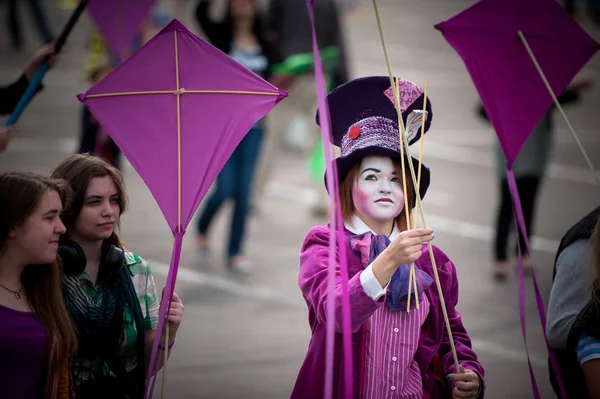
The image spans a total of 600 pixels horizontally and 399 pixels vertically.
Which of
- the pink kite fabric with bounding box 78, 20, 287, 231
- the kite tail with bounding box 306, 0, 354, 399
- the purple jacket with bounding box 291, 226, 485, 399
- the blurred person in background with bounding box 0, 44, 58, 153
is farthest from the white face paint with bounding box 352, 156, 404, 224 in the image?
the blurred person in background with bounding box 0, 44, 58, 153

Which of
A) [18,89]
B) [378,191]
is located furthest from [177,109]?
[18,89]

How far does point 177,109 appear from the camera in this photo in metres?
3.79

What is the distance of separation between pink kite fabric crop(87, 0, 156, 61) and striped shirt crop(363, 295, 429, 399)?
344cm

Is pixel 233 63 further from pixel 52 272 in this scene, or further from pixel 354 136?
pixel 52 272

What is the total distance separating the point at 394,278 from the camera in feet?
11.9

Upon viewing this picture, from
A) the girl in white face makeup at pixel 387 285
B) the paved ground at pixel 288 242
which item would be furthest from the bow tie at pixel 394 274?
the paved ground at pixel 288 242

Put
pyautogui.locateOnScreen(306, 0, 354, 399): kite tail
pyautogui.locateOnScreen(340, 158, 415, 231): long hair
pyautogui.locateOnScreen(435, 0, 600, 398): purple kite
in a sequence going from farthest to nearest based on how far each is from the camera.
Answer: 1. pyautogui.locateOnScreen(435, 0, 600, 398): purple kite
2. pyautogui.locateOnScreen(340, 158, 415, 231): long hair
3. pyautogui.locateOnScreen(306, 0, 354, 399): kite tail

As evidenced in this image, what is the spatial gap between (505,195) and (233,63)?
443 centimetres

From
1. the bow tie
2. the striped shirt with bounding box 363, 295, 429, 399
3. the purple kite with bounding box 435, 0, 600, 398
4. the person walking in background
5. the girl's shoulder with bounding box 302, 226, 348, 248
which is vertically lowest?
the striped shirt with bounding box 363, 295, 429, 399

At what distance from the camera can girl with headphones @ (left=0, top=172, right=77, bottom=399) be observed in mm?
3262

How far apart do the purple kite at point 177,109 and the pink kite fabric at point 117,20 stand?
8.52 ft

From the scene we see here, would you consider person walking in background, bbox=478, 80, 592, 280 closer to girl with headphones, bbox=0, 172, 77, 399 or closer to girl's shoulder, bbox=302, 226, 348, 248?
girl's shoulder, bbox=302, 226, 348, 248

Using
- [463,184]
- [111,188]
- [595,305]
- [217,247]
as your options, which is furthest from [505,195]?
[111,188]

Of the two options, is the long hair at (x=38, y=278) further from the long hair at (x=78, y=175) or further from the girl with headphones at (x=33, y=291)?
the long hair at (x=78, y=175)
